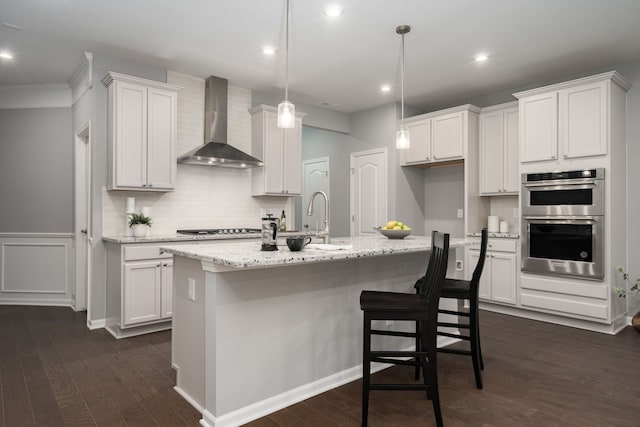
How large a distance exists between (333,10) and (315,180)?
443 cm

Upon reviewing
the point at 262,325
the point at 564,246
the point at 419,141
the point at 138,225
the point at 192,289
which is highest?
the point at 419,141

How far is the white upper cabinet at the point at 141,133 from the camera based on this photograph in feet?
13.3

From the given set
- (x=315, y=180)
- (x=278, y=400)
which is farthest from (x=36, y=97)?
(x=278, y=400)

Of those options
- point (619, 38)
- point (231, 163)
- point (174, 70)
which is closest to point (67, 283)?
point (231, 163)

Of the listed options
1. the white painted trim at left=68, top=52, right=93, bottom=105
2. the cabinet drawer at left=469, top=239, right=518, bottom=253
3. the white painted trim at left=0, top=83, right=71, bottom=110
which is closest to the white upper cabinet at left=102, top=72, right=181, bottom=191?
the white painted trim at left=68, top=52, right=93, bottom=105

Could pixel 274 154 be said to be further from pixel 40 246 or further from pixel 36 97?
pixel 40 246

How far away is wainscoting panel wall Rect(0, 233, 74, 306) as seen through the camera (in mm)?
5262

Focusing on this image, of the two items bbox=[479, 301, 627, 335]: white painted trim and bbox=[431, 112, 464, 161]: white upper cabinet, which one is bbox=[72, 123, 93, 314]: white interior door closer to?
bbox=[431, 112, 464, 161]: white upper cabinet

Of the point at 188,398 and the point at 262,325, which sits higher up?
the point at 262,325

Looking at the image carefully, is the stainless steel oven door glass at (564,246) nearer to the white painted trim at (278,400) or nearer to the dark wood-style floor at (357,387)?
the dark wood-style floor at (357,387)

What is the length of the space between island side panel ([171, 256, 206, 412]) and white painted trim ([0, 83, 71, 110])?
393 cm

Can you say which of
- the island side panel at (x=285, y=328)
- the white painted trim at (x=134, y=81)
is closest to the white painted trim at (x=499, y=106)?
the island side panel at (x=285, y=328)

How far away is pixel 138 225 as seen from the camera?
4.19 metres

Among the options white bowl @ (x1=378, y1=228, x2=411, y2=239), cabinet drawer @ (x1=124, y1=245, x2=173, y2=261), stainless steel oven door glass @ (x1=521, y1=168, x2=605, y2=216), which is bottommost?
cabinet drawer @ (x1=124, y1=245, x2=173, y2=261)
